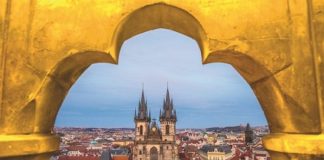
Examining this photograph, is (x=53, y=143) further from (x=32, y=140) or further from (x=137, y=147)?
(x=137, y=147)

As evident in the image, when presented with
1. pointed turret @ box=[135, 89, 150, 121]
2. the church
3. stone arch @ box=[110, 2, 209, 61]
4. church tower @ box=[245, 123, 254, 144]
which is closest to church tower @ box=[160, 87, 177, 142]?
the church

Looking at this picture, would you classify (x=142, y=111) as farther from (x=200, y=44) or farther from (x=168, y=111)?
(x=200, y=44)

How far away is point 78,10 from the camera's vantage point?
8.76ft

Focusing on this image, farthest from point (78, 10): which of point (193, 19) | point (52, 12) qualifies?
point (193, 19)

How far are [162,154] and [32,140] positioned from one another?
96012mm

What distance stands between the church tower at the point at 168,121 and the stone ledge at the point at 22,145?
303 ft

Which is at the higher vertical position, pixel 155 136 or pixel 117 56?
pixel 117 56

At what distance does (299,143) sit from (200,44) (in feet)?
3.69

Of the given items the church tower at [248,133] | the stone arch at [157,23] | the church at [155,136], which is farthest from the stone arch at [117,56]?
the church at [155,136]

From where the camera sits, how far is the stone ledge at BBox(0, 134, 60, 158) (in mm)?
2490

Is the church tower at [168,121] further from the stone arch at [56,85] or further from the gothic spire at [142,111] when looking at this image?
the stone arch at [56,85]

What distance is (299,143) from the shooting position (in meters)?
2.36

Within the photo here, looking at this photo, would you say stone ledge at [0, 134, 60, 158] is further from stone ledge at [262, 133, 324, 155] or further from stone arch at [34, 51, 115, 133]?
stone ledge at [262, 133, 324, 155]

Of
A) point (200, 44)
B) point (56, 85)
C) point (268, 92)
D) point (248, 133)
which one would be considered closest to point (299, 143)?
Answer: point (268, 92)
